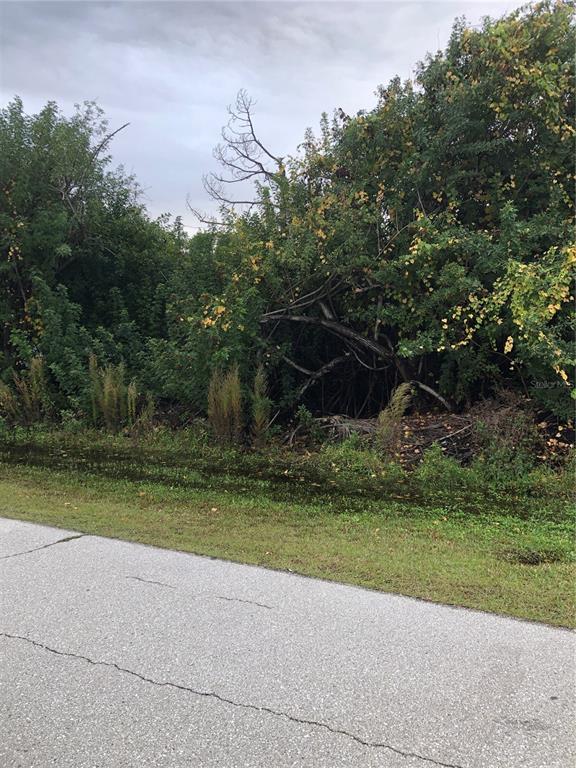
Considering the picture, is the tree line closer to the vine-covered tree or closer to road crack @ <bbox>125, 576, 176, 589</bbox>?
the vine-covered tree

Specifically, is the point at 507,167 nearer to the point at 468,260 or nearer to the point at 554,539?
the point at 468,260

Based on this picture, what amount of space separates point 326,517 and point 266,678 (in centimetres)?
341

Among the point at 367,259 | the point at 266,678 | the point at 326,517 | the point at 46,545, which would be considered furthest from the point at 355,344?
the point at 266,678

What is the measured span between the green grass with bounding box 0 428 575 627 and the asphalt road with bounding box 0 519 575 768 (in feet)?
1.67

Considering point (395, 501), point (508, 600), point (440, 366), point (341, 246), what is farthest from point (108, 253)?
point (508, 600)

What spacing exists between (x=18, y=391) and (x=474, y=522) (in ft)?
35.8

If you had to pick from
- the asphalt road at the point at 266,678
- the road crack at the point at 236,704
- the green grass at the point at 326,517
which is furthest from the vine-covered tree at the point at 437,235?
the road crack at the point at 236,704

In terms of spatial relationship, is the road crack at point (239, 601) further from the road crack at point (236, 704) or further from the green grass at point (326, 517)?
the road crack at point (236, 704)

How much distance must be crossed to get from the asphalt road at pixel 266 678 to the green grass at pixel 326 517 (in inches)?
20.0

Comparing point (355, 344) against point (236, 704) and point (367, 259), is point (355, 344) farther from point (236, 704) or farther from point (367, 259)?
point (236, 704)

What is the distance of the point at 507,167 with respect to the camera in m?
10.1

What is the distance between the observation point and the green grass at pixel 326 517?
4.43 m

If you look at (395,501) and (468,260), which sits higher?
(468,260)

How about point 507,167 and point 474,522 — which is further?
point 507,167
